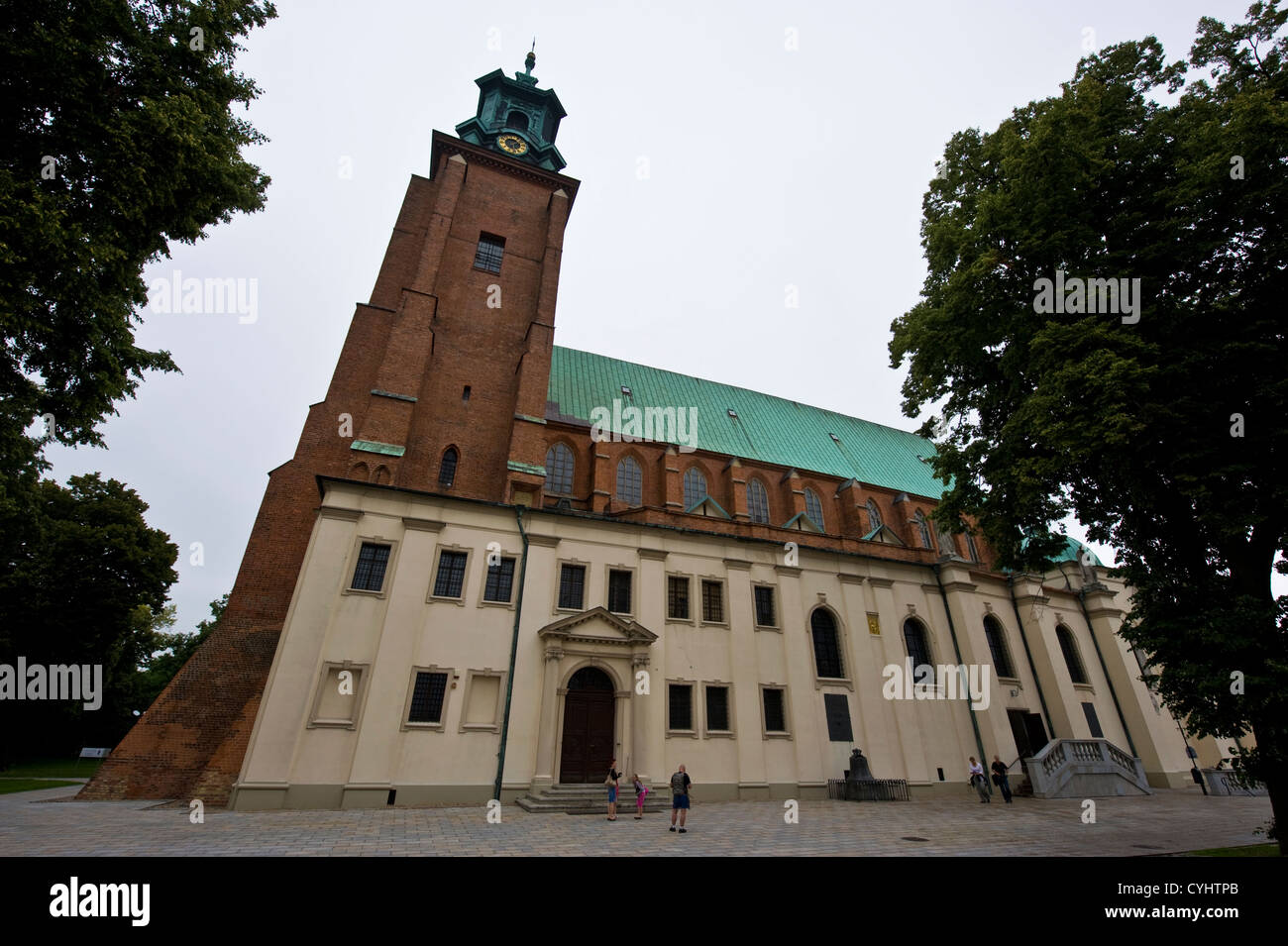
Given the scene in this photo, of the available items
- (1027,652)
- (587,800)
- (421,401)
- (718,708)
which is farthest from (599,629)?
(1027,652)

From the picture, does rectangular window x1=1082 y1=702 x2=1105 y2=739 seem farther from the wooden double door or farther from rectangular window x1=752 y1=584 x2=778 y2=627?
the wooden double door

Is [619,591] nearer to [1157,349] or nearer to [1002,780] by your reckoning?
[1002,780]

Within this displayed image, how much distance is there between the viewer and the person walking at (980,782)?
20.5 m

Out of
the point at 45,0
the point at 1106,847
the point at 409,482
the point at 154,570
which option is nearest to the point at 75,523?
the point at 154,570

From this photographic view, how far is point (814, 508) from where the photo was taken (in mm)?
30391

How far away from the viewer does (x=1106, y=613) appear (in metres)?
A: 30.5

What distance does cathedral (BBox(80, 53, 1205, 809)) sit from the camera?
16734 mm

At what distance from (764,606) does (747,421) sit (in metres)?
13.8

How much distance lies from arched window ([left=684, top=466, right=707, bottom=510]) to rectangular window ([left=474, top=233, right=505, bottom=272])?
43.5 ft

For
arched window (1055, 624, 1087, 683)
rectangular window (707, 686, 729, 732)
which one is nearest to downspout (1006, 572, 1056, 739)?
arched window (1055, 624, 1087, 683)

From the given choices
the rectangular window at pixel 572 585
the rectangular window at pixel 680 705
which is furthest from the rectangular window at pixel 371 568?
the rectangular window at pixel 680 705

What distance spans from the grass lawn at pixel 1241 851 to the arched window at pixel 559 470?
2084 centimetres

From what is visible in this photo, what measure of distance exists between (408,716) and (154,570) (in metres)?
29.3
